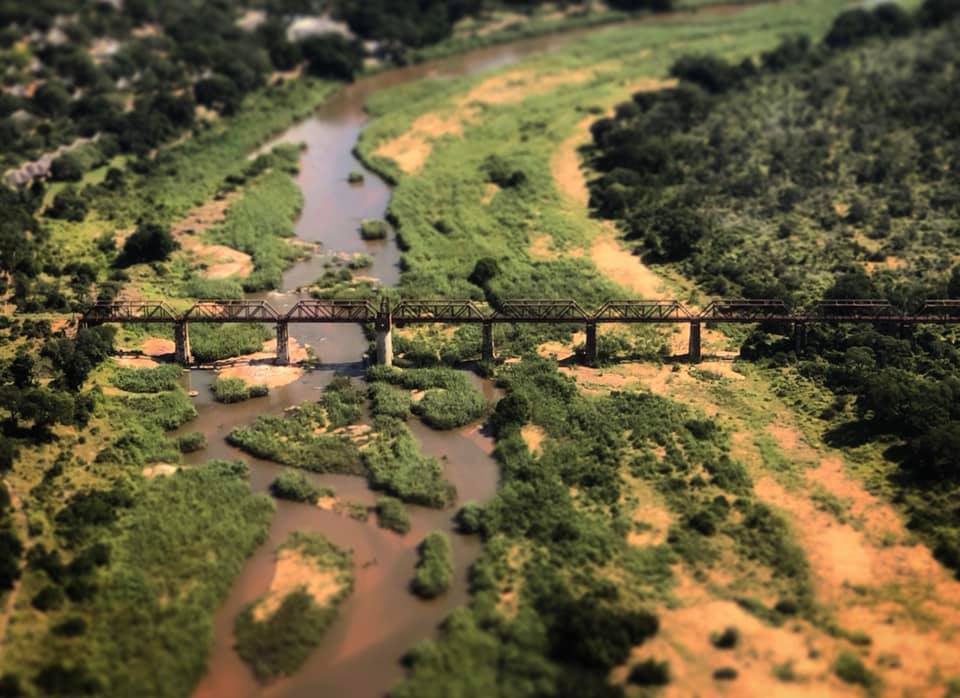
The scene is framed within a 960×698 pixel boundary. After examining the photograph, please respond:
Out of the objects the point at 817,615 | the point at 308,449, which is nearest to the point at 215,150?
the point at 308,449

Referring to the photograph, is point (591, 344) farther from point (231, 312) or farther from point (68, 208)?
point (68, 208)

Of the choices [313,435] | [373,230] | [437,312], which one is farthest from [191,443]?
[373,230]

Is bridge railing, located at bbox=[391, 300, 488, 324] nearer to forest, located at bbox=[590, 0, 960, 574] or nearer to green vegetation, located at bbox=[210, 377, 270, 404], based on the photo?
green vegetation, located at bbox=[210, 377, 270, 404]

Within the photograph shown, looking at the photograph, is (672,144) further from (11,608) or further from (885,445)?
(11,608)

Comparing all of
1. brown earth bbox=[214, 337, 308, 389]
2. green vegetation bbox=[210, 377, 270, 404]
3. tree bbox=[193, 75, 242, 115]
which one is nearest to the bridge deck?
brown earth bbox=[214, 337, 308, 389]

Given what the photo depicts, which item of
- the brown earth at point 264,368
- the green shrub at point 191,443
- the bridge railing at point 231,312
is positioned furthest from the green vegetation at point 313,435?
the bridge railing at point 231,312

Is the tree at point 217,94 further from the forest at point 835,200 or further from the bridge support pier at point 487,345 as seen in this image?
the bridge support pier at point 487,345
